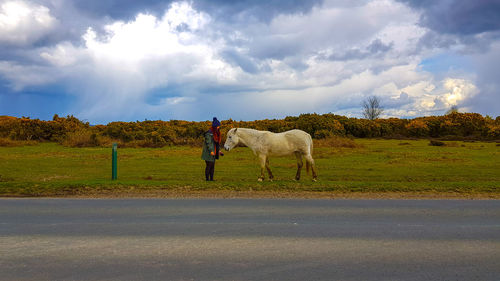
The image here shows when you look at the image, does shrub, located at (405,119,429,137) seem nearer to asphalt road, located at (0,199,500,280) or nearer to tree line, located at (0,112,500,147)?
tree line, located at (0,112,500,147)

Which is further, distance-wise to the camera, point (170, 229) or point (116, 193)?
point (116, 193)

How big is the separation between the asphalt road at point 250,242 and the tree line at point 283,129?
35154 millimetres

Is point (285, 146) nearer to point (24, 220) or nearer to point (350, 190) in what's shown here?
point (350, 190)

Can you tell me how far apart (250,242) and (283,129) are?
48.8m

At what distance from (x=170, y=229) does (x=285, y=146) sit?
9.54m

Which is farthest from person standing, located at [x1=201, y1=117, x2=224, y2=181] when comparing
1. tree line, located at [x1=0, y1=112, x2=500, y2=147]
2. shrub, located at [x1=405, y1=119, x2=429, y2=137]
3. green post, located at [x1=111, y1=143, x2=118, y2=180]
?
shrub, located at [x1=405, y1=119, x2=429, y2=137]

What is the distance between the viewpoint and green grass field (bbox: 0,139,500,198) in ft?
50.0

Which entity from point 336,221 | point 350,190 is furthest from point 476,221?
point 350,190

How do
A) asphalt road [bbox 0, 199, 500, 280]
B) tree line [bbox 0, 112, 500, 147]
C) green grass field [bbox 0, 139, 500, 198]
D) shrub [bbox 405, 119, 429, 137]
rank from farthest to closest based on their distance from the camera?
shrub [bbox 405, 119, 429, 137] < tree line [bbox 0, 112, 500, 147] < green grass field [bbox 0, 139, 500, 198] < asphalt road [bbox 0, 199, 500, 280]

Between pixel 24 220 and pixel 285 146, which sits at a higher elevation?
pixel 285 146

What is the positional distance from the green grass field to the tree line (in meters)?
15.2

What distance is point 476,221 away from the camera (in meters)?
9.02

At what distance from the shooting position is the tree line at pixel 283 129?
48656mm

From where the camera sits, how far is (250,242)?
7062 mm
